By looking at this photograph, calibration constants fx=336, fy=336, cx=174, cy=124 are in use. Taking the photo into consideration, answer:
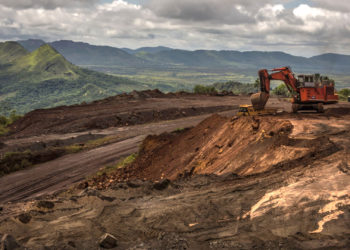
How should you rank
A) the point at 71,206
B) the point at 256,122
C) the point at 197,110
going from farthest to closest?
the point at 197,110, the point at 256,122, the point at 71,206

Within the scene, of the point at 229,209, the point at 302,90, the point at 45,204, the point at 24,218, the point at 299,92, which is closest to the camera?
the point at 24,218

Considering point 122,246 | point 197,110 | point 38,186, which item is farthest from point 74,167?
point 197,110

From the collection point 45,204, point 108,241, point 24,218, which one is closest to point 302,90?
point 45,204

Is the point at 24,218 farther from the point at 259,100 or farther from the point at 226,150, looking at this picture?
the point at 259,100

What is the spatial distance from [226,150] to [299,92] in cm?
1118

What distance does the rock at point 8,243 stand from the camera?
831cm

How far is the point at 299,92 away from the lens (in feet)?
88.6

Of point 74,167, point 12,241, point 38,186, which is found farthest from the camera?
point 74,167

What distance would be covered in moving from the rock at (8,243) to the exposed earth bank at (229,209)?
0.32m

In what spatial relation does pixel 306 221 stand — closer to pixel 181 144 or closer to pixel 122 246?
pixel 122 246

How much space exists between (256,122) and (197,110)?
99.3 ft

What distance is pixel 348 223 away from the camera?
347 inches

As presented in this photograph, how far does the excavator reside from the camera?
26312 mm

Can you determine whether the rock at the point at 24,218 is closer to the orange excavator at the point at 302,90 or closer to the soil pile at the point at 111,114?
the orange excavator at the point at 302,90
